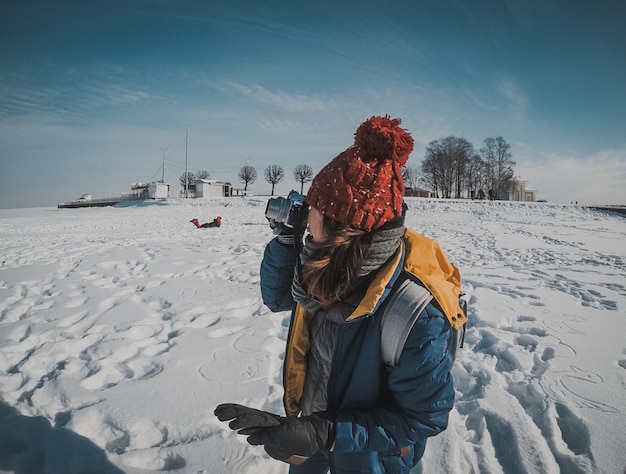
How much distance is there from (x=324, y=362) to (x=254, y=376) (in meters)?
1.80

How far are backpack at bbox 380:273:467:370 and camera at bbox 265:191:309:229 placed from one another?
1.94ft

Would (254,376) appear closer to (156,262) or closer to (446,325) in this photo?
(446,325)

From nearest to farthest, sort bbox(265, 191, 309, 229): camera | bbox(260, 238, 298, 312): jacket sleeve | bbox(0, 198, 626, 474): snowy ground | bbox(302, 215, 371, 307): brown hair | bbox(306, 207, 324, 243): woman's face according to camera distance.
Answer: bbox(302, 215, 371, 307): brown hair, bbox(306, 207, 324, 243): woman's face, bbox(265, 191, 309, 229): camera, bbox(260, 238, 298, 312): jacket sleeve, bbox(0, 198, 626, 474): snowy ground

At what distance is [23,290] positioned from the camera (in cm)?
513

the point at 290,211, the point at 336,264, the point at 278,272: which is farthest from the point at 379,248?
the point at 278,272

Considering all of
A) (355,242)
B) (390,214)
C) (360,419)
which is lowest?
(360,419)

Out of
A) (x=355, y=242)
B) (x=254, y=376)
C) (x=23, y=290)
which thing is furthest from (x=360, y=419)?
(x=23, y=290)

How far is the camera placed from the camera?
1.57 meters

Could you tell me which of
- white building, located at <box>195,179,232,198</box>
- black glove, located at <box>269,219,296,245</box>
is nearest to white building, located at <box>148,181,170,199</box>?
white building, located at <box>195,179,232,198</box>

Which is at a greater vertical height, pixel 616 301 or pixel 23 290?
pixel 616 301

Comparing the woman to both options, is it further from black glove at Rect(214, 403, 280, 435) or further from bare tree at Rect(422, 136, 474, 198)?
bare tree at Rect(422, 136, 474, 198)

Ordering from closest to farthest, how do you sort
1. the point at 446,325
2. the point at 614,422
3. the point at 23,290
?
the point at 446,325, the point at 614,422, the point at 23,290

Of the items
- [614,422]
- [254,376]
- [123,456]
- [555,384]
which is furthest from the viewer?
[254,376]

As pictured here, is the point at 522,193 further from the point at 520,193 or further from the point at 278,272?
the point at 278,272
